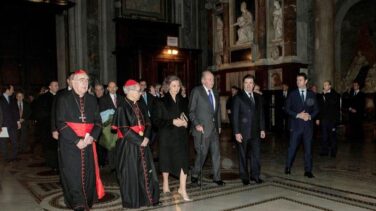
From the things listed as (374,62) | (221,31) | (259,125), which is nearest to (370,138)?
(374,62)

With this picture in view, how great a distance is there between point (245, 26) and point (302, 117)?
9.25 metres

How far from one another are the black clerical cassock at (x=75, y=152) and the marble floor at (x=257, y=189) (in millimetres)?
366

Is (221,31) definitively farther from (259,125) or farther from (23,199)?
(23,199)

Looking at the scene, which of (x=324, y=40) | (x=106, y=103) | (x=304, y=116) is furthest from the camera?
(x=324, y=40)

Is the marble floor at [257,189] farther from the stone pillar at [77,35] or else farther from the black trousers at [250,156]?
the stone pillar at [77,35]

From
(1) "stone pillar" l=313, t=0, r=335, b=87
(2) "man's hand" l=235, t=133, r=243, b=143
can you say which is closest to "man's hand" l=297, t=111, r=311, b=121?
(2) "man's hand" l=235, t=133, r=243, b=143

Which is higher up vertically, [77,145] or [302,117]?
[302,117]

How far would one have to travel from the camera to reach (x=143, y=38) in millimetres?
14617

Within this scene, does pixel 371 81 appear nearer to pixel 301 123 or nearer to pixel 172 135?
pixel 301 123

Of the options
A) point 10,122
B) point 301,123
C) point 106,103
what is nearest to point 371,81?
point 301,123

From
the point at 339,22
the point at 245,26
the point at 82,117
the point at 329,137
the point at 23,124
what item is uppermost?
the point at 245,26

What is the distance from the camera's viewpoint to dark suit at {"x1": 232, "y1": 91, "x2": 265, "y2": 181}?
223 inches

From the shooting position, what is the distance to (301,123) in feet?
20.2

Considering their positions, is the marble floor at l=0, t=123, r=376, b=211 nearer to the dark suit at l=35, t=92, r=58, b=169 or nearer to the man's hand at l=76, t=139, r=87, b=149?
the dark suit at l=35, t=92, r=58, b=169
